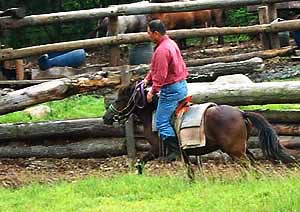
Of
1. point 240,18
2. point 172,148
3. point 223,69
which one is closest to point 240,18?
point 240,18

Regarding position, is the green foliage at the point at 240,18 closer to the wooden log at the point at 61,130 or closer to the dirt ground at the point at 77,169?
the wooden log at the point at 61,130

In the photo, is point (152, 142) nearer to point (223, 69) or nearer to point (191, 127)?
point (191, 127)

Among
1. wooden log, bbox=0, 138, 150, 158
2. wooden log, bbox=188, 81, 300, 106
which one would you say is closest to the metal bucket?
wooden log, bbox=0, 138, 150, 158

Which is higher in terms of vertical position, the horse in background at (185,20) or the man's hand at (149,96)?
the horse in background at (185,20)

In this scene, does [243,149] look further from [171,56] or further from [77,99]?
[77,99]

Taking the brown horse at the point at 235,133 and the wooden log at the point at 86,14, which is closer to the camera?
the brown horse at the point at 235,133

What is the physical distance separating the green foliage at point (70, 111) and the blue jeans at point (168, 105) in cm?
387

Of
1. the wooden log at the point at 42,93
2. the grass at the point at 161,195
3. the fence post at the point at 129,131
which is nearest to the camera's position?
the grass at the point at 161,195

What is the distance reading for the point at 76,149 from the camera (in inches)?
489

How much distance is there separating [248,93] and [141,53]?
480cm

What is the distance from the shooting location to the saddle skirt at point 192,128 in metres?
9.48

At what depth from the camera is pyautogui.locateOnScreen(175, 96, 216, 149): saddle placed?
9.48 meters

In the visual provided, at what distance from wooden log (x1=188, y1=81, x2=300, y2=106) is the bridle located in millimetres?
1160

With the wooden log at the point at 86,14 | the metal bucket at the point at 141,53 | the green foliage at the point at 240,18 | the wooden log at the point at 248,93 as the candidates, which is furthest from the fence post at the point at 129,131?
the green foliage at the point at 240,18
